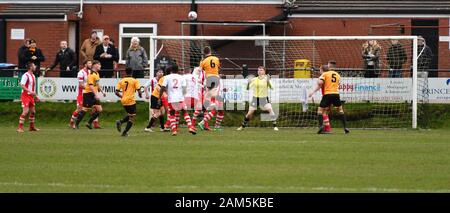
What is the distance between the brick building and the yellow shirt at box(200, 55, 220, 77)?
982cm

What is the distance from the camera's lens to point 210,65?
96.5 ft

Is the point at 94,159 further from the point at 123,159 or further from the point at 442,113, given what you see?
the point at 442,113

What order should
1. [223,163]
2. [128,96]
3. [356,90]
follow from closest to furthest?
1. [223,163]
2. [128,96]
3. [356,90]

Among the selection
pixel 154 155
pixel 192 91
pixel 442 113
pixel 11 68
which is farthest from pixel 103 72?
pixel 154 155

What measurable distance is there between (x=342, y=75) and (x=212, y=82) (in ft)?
18.3

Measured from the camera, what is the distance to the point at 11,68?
35.4 metres

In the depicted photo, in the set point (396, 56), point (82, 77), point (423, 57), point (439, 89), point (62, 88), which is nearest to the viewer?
point (82, 77)

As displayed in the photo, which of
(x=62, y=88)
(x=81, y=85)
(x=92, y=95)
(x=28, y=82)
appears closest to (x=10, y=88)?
(x=62, y=88)

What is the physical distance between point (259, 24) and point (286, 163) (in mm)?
20907

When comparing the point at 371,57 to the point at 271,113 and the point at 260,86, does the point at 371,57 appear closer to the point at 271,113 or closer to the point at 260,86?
the point at 271,113

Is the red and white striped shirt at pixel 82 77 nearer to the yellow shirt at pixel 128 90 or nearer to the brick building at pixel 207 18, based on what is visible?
the yellow shirt at pixel 128 90

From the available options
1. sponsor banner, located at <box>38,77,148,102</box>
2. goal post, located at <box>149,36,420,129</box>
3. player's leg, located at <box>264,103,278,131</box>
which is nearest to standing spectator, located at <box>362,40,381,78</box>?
goal post, located at <box>149,36,420,129</box>

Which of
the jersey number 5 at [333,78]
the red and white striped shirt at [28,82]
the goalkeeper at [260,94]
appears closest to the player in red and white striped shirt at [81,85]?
the red and white striped shirt at [28,82]

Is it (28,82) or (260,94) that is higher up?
(28,82)
